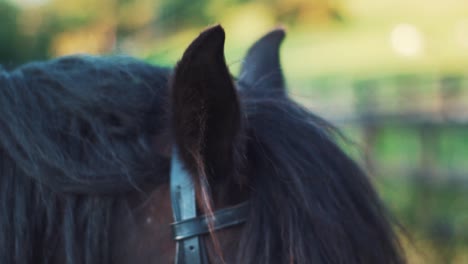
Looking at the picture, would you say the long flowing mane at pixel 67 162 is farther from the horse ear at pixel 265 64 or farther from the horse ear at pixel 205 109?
the horse ear at pixel 265 64

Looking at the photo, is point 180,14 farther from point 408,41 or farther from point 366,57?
point 366,57

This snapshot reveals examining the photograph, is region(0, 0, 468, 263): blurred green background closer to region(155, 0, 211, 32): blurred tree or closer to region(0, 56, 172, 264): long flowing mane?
region(155, 0, 211, 32): blurred tree

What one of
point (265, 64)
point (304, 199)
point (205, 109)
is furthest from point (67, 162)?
point (265, 64)

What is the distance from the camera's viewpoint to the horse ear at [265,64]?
167 centimetres

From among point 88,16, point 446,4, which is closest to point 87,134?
point 88,16

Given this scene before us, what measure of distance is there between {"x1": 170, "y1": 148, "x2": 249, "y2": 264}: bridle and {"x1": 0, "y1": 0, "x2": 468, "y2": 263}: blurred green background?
33 centimetres

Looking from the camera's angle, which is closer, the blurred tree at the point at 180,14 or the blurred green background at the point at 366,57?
the blurred green background at the point at 366,57

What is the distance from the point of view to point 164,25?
23.9 metres

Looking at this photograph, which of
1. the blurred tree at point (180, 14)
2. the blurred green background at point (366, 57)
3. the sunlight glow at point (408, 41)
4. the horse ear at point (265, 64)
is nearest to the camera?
the horse ear at point (265, 64)

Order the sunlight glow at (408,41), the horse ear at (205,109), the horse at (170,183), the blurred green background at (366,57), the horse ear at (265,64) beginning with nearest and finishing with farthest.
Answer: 1. the horse ear at (205,109)
2. the horse at (170,183)
3. the horse ear at (265,64)
4. the blurred green background at (366,57)
5. the sunlight glow at (408,41)

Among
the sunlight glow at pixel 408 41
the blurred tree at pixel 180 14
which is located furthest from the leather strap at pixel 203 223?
the sunlight glow at pixel 408 41

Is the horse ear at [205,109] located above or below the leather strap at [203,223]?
above

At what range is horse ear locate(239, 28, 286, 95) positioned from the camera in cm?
167

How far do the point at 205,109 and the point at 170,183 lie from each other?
0.65ft
